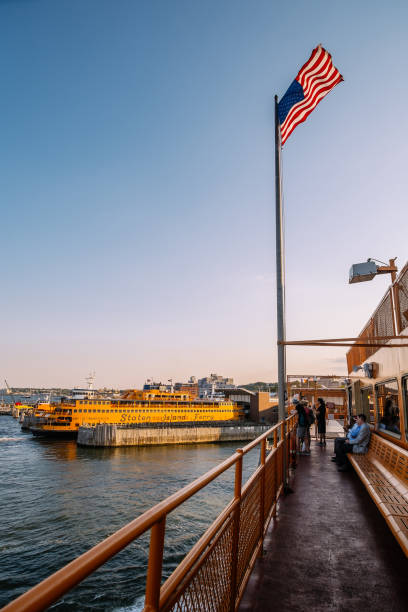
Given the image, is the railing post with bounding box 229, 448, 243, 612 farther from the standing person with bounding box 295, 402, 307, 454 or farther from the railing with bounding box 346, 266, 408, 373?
the standing person with bounding box 295, 402, 307, 454

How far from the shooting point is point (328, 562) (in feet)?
13.0

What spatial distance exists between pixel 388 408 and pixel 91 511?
16.1 meters

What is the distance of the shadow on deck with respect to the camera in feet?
10.6

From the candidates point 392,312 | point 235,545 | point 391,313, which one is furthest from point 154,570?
point 391,313

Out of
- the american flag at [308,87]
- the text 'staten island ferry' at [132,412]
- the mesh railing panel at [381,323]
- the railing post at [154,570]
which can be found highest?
the american flag at [308,87]

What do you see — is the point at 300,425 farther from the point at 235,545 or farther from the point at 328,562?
the point at 235,545

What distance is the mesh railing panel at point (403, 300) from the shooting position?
6230 millimetres

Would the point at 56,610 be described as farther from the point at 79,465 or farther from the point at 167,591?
the point at 79,465

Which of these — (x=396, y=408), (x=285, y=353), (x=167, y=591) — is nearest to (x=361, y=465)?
(x=396, y=408)

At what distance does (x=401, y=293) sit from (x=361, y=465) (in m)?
3.74

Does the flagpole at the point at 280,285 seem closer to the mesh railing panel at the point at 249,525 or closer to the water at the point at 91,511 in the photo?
the mesh railing panel at the point at 249,525

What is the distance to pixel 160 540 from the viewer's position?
5.10 ft

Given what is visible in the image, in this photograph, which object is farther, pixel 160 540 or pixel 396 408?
pixel 396 408

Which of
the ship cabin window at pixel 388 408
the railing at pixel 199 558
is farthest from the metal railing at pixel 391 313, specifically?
the railing at pixel 199 558
